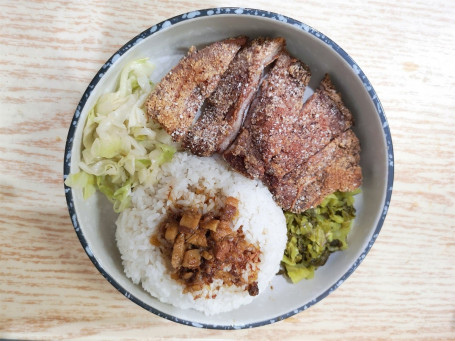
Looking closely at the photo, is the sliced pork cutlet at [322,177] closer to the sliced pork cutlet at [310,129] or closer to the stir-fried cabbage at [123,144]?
the sliced pork cutlet at [310,129]

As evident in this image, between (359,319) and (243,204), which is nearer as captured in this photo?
(243,204)

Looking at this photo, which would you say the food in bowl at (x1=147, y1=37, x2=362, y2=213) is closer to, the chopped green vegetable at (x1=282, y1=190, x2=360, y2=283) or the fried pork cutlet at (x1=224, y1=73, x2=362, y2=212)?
the fried pork cutlet at (x1=224, y1=73, x2=362, y2=212)

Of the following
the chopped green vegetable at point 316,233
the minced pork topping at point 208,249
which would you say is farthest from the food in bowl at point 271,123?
the minced pork topping at point 208,249

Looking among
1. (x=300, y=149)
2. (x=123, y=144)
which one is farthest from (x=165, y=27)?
(x=300, y=149)

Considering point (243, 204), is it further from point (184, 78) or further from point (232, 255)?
point (184, 78)

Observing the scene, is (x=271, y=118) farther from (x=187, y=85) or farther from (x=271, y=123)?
(x=187, y=85)

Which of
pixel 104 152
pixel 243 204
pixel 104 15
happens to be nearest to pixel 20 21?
pixel 104 15

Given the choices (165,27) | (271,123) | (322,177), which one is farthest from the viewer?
(322,177)
